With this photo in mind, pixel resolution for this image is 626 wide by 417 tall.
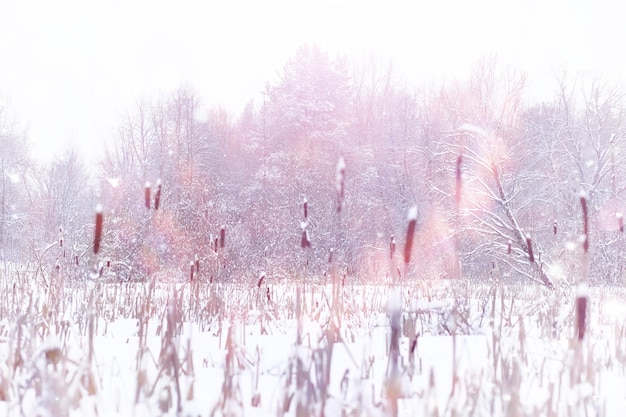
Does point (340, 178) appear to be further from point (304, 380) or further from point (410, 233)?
point (304, 380)

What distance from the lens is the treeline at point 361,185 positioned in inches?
635

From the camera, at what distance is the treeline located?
1612 cm

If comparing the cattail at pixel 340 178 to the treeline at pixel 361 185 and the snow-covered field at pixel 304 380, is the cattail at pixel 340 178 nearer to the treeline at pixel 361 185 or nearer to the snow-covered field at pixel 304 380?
the snow-covered field at pixel 304 380

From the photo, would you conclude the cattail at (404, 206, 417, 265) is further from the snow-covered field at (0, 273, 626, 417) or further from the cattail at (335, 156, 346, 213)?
the cattail at (335, 156, 346, 213)

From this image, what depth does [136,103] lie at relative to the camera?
45031mm

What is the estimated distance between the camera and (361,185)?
28.0 m

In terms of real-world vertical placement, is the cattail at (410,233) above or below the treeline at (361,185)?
below

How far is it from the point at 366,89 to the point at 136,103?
20.5 m

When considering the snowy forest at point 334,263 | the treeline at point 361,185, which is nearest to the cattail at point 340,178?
the snowy forest at point 334,263

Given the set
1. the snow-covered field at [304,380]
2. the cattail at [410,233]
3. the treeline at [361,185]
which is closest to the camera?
the cattail at [410,233]

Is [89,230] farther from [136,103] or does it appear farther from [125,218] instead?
[136,103]

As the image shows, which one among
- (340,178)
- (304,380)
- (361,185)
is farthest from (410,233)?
(361,185)

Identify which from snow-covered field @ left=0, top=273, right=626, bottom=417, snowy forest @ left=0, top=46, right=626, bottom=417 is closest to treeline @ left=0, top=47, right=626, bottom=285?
snowy forest @ left=0, top=46, right=626, bottom=417

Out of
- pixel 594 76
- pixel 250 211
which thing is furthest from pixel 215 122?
pixel 594 76
